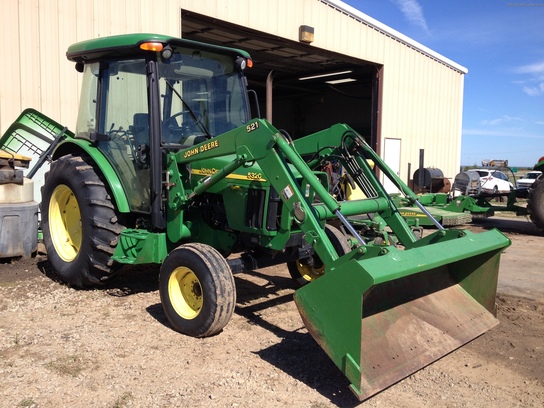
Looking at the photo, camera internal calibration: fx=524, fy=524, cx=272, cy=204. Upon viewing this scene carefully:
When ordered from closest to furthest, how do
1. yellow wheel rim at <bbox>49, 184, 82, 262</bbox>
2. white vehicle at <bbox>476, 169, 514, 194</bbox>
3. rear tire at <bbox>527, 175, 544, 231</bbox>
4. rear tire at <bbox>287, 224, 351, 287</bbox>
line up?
rear tire at <bbox>287, 224, 351, 287</bbox> → yellow wheel rim at <bbox>49, 184, 82, 262</bbox> → rear tire at <bbox>527, 175, 544, 231</bbox> → white vehicle at <bbox>476, 169, 514, 194</bbox>

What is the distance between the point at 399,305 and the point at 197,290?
161 cm

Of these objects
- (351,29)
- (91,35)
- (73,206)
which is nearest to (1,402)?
(73,206)

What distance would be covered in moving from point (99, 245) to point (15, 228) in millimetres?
1892

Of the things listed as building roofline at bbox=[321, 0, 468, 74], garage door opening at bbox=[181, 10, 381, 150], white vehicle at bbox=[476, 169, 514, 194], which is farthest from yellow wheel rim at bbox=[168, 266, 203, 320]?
white vehicle at bbox=[476, 169, 514, 194]

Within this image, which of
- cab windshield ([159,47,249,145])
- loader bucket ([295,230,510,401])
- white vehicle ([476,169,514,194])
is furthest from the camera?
white vehicle ([476,169,514,194])

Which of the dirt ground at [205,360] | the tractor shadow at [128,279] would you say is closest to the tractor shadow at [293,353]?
the dirt ground at [205,360]

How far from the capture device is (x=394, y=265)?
3305mm

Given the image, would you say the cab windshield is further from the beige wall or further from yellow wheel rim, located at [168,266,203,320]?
the beige wall

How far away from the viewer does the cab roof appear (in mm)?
4617

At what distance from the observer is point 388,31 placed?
14.1 metres

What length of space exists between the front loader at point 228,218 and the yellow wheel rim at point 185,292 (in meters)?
0.01

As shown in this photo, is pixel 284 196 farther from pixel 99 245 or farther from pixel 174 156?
pixel 99 245

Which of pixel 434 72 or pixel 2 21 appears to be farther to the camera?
pixel 434 72

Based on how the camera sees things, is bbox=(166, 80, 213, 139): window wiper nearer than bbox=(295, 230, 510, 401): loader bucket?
No
